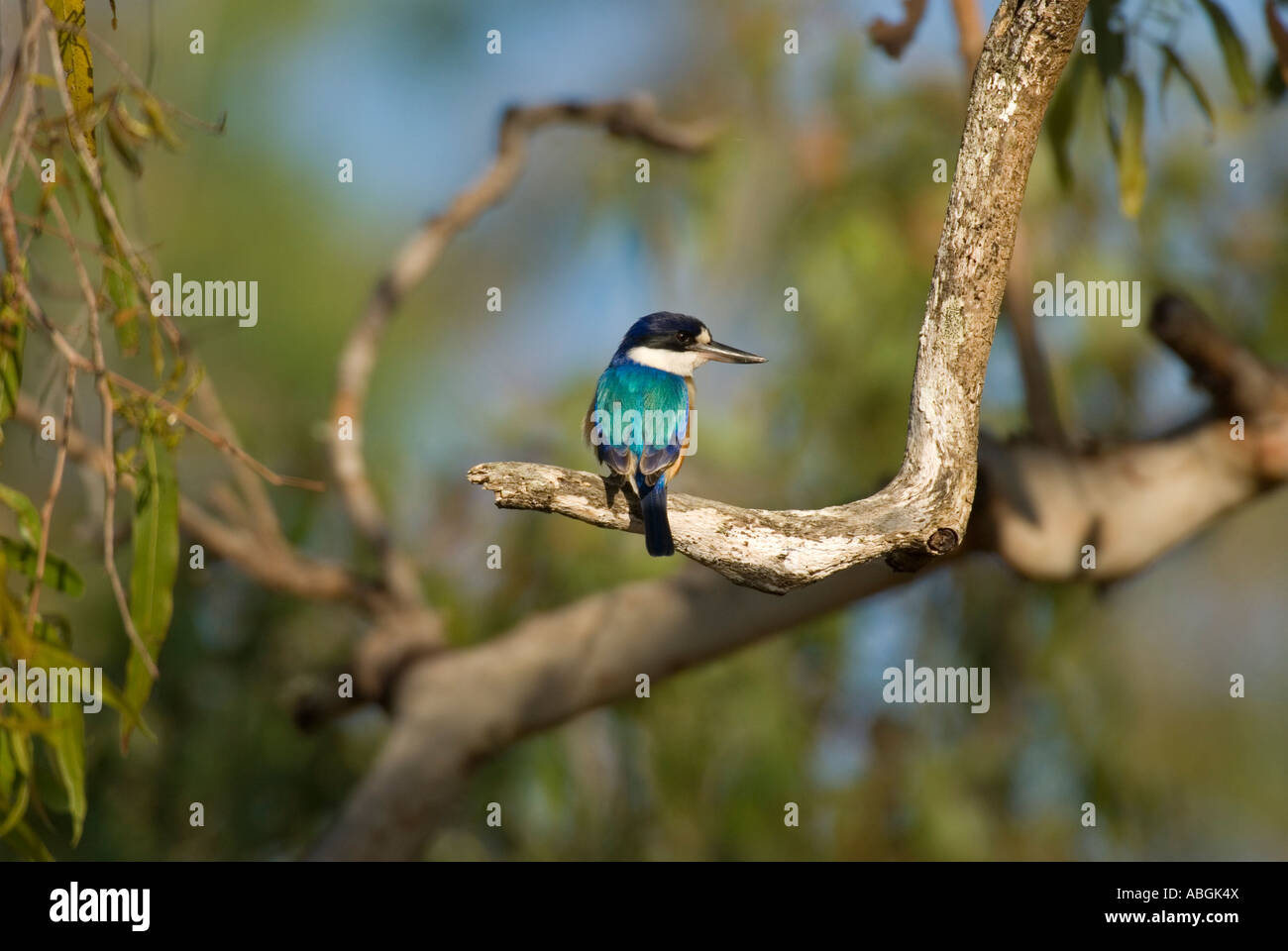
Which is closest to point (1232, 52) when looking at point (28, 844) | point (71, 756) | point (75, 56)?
point (75, 56)

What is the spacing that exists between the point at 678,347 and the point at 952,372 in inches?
42.0

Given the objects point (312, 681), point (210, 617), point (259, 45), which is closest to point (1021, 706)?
point (312, 681)

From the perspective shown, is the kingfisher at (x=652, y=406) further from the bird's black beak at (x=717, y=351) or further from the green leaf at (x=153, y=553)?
the green leaf at (x=153, y=553)

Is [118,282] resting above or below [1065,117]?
below

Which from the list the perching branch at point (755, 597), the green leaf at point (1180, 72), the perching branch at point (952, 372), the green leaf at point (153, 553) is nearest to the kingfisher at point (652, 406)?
the perching branch at point (952, 372)

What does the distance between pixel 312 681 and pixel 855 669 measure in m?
1.94

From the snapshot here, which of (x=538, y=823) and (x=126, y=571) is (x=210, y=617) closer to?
(x=126, y=571)

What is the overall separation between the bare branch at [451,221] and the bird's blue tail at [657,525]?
234 cm

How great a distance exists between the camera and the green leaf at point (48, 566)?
6.10 ft

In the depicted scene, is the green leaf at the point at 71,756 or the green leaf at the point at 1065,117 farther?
the green leaf at the point at 1065,117

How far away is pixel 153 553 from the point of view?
2.04 meters

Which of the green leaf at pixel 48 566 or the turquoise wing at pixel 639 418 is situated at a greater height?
the turquoise wing at pixel 639 418

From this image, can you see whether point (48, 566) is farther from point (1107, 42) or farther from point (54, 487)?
point (1107, 42)

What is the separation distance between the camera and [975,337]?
169 cm
